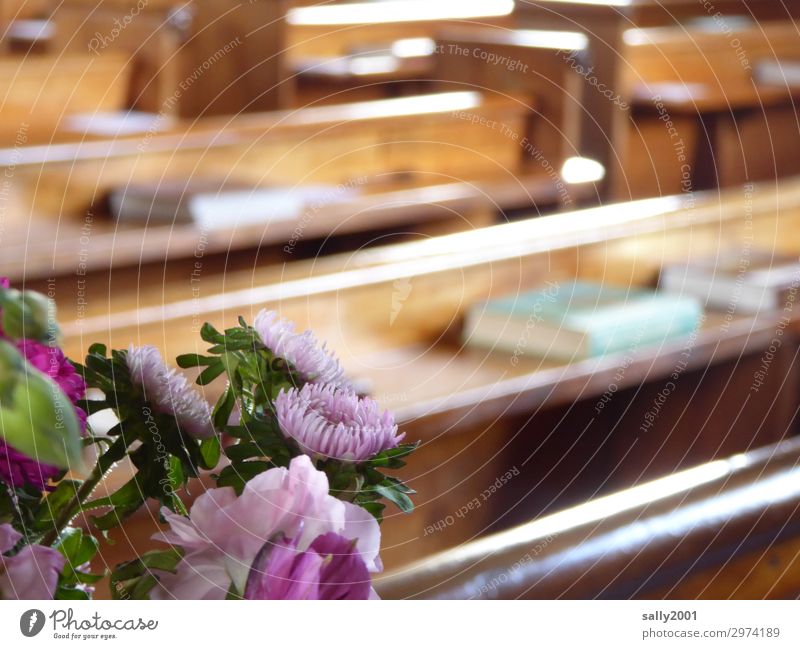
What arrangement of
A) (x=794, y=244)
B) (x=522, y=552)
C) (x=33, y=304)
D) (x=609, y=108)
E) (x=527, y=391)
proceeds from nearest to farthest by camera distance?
(x=33, y=304)
(x=522, y=552)
(x=527, y=391)
(x=794, y=244)
(x=609, y=108)

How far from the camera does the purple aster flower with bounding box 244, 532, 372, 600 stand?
25 cm

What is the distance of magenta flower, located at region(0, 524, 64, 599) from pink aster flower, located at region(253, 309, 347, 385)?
7 centimetres

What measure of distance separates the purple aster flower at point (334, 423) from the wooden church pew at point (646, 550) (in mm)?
231

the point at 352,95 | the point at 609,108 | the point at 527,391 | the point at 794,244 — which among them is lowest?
the point at 527,391

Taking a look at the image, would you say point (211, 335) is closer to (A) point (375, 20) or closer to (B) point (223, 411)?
(B) point (223, 411)

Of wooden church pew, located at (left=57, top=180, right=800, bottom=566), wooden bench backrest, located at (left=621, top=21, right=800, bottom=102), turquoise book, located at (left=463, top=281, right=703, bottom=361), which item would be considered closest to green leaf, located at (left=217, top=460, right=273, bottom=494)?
wooden church pew, located at (left=57, top=180, right=800, bottom=566)

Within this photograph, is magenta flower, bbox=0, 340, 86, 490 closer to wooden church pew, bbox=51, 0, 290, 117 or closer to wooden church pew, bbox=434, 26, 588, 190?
wooden church pew, bbox=51, 0, 290, 117

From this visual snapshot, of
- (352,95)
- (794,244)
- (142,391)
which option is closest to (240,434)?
(142,391)

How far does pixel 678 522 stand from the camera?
1.82ft

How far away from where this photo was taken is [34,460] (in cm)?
25

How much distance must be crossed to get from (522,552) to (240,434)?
26 cm
